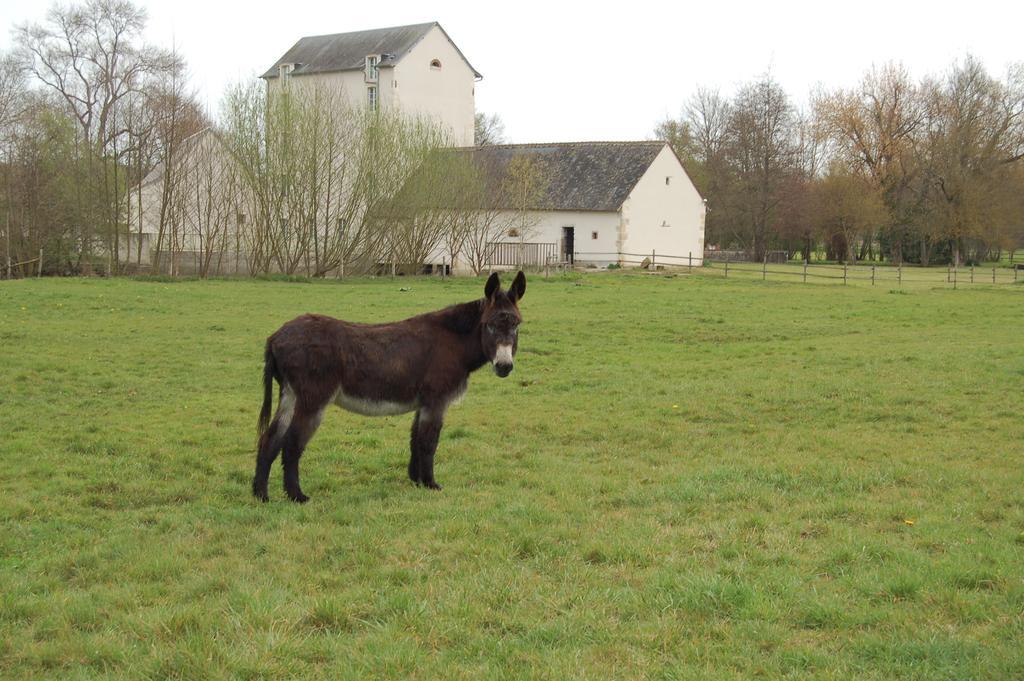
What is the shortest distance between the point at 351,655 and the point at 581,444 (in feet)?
19.2

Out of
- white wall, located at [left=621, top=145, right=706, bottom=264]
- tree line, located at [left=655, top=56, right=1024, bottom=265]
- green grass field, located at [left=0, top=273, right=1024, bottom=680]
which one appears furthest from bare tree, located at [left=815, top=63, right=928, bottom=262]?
green grass field, located at [left=0, top=273, right=1024, bottom=680]

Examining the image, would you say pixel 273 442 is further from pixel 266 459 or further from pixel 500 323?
pixel 500 323

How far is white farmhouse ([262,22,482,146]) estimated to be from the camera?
175 feet

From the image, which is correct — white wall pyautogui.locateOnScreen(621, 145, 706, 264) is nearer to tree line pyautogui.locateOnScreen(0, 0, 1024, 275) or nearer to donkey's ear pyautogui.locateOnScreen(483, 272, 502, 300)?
tree line pyautogui.locateOnScreen(0, 0, 1024, 275)

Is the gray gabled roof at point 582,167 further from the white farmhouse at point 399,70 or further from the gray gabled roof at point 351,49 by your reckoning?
the gray gabled roof at point 351,49

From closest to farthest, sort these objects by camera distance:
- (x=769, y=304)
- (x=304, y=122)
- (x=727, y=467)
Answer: (x=727, y=467)
(x=769, y=304)
(x=304, y=122)

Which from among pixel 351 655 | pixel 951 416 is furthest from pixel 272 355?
pixel 951 416

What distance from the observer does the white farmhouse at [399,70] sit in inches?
2100

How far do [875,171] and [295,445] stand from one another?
67282 mm

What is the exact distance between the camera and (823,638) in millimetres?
4582

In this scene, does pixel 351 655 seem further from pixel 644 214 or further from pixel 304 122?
pixel 644 214

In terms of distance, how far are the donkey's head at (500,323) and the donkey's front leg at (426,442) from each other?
748mm

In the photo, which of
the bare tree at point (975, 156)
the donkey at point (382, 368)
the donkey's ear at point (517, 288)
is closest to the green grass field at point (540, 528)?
the donkey at point (382, 368)

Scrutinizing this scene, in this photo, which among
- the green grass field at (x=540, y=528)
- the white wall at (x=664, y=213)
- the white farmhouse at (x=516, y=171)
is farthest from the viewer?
the white wall at (x=664, y=213)
